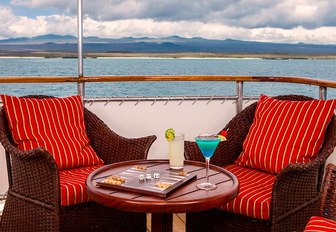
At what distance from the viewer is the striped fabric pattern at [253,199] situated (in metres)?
2.40

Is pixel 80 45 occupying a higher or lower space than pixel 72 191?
higher

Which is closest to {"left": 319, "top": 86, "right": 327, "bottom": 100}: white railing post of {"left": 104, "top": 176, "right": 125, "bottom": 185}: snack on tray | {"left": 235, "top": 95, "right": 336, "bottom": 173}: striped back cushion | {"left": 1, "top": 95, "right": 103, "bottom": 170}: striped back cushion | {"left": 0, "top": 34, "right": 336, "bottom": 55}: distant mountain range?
{"left": 235, "top": 95, "right": 336, "bottom": 173}: striped back cushion

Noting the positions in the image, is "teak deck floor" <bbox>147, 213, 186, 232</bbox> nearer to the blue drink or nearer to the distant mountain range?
the blue drink

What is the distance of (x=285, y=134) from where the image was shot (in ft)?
9.29

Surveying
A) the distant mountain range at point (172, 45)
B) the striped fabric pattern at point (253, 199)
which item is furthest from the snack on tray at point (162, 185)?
the distant mountain range at point (172, 45)

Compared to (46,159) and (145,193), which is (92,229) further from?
(145,193)

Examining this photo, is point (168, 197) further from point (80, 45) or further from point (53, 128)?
point (80, 45)

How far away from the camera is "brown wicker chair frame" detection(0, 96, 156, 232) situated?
245cm

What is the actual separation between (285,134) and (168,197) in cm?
113

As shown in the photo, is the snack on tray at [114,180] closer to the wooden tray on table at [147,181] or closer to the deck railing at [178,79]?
the wooden tray on table at [147,181]

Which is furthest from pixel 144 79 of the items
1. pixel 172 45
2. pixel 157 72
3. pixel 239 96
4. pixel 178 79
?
pixel 157 72

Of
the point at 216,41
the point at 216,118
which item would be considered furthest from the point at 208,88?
the point at 216,118

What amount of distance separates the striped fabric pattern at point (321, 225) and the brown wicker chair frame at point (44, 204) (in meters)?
1.16

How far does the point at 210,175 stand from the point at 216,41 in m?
21.2
